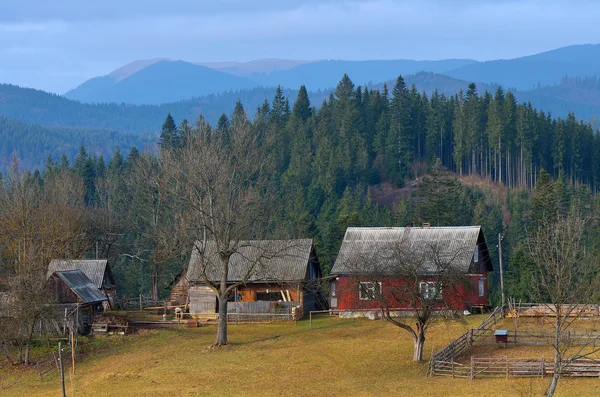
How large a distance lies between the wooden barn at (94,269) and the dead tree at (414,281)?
21.2 m

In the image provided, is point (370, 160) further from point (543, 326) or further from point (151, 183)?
point (543, 326)

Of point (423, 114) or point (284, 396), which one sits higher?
point (423, 114)

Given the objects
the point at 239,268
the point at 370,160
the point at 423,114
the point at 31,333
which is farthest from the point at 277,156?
the point at 31,333

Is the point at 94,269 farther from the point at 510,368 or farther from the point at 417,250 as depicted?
the point at 510,368

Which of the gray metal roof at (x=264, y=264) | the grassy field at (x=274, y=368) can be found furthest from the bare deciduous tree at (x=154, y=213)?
the grassy field at (x=274, y=368)

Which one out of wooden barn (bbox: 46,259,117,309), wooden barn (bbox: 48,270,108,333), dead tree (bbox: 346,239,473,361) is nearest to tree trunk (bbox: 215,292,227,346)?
dead tree (bbox: 346,239,473,361)

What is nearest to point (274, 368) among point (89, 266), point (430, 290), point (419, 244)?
point (430, 290)

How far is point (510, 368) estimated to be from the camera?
4175 centimetres

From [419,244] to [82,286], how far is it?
935 inches

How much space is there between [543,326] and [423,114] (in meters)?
104

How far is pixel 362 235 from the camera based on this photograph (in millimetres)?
66875

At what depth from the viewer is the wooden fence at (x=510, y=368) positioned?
40875mm

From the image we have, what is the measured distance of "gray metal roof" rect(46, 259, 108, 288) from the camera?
7144 centimetres

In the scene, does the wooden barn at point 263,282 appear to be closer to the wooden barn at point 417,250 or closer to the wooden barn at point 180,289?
the wooden barn at point 417,250
